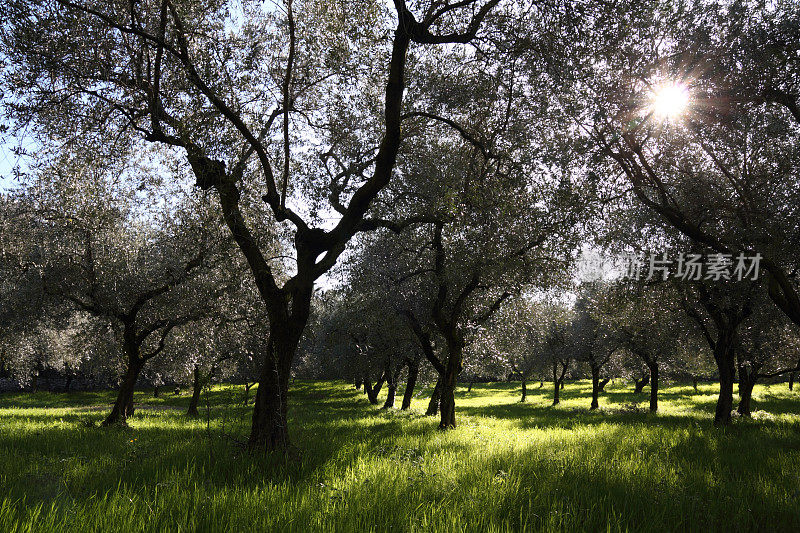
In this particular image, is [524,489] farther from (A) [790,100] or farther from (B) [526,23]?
(A) [790,100]

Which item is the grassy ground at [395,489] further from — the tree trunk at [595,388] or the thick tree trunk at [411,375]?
the tree trunk at [595,388]

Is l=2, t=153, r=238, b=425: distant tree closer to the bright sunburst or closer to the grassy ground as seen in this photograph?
the grassy ground

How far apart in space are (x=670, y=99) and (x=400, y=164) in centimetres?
791

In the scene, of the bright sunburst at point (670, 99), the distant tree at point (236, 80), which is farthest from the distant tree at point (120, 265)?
the bright sunburst at point (670, 99)

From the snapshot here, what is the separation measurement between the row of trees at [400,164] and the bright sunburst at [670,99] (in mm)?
183

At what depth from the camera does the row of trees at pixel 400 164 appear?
9.03 meters

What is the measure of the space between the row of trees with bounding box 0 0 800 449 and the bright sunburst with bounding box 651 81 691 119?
7.2 inches

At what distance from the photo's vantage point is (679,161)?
14.7 meters

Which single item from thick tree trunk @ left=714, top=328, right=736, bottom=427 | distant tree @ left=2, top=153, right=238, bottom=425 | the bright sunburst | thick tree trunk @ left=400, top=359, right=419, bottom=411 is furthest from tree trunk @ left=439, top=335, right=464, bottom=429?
thick tree trunk @ left=714, top=328, right=736, bottom=427

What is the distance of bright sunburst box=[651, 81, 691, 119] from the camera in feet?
38.0

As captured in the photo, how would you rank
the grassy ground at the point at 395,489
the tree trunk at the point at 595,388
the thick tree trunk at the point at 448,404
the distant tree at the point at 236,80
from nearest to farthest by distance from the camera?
the grassy ground at the point at 395,489, the distant tree at the point at 236,80, the thick tree trunk at the point at 448,404, the tree trunk at the point at 595,388

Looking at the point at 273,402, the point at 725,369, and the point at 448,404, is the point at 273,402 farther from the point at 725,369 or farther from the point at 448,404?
the point at 725,369

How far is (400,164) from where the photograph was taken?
1402 centimetres

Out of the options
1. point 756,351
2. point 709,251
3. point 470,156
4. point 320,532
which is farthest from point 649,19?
point 756,351
